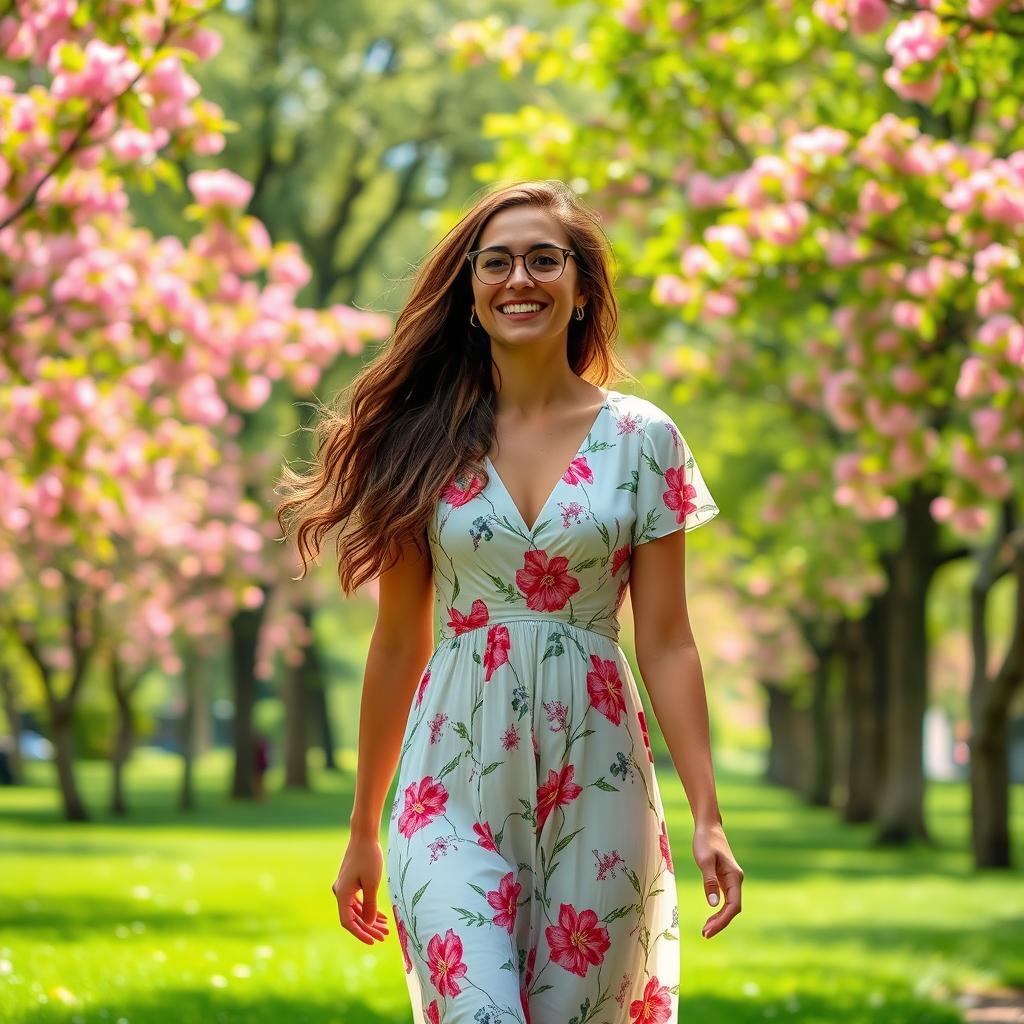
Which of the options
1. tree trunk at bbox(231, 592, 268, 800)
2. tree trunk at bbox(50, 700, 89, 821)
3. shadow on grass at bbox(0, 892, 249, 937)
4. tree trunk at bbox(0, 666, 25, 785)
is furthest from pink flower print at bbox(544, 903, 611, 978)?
tree trunk at bbox(0, 666, 25, 785)

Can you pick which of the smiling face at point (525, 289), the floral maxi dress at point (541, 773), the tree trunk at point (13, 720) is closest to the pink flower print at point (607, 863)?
the floral maxi dress at point (541, 773)

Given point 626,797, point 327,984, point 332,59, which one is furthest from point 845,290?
point 332,59

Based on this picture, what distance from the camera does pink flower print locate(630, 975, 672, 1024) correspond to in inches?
154

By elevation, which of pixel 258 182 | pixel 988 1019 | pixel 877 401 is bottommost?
pixel 988 1019

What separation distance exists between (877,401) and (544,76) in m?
2.77

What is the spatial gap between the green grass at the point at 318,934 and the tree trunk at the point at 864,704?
10.3 feet

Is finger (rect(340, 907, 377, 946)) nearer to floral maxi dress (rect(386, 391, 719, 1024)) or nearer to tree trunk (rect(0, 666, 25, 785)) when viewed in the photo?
floral maxi dress (rect(386, 391, 719, 1024))

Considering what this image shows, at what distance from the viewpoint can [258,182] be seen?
108 feet

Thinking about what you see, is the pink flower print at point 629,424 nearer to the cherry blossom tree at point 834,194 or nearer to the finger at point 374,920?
the finger at point 374,920

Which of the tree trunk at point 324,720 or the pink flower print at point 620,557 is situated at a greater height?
the pink flower print at point 620,557

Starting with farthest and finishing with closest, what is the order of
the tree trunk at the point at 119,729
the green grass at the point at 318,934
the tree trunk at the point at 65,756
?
the tree trunk at the point at 119,729 < the tree trunk at the point at 65,756 < the green grass at the point at 318,934

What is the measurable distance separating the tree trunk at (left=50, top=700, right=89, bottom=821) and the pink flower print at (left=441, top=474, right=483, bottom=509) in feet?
75.8

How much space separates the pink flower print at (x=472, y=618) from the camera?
398 centimetres

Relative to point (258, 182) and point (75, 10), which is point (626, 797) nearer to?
point (75, 10)
